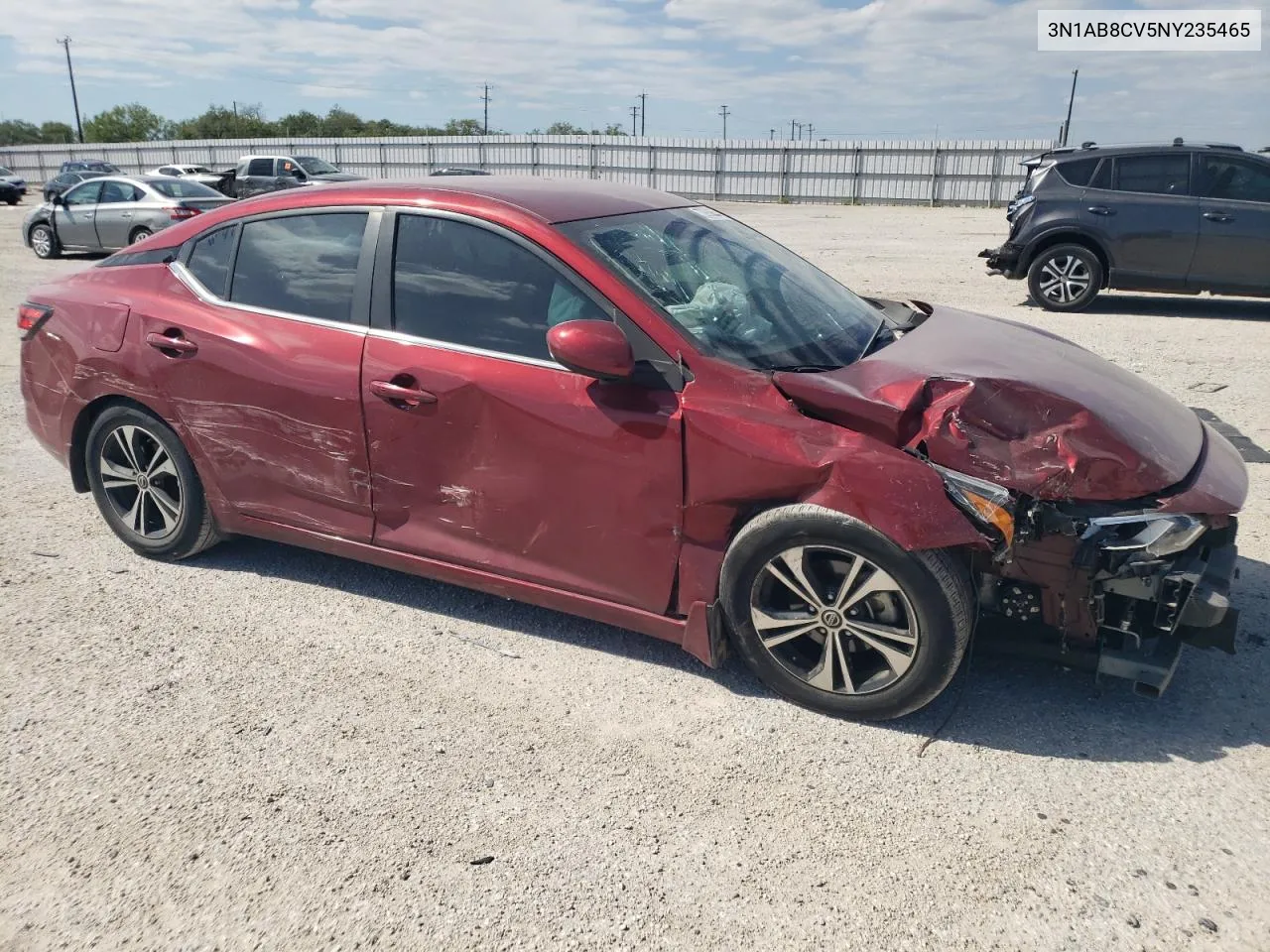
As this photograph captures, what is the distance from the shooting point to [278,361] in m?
3.78

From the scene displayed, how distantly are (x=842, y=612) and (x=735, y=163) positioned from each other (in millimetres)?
34666

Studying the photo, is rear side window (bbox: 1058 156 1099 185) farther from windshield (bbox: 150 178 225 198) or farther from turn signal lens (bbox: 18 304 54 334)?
windshield (bbox: 150 178 225 198)

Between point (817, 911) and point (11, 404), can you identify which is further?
point (11, 404)

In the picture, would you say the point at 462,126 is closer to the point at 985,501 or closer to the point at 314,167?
the point at 314,167

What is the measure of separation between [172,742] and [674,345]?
82.2 inches

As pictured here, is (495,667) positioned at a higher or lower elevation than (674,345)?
lower

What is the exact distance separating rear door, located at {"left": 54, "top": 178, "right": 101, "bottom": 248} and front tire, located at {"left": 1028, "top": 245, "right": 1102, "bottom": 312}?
1506 centimetres

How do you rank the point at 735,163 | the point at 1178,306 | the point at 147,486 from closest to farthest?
the point at 147,486, the point at 1178,306, the point at 735,163

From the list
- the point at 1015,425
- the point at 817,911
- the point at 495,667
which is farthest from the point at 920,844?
the point at 495,667

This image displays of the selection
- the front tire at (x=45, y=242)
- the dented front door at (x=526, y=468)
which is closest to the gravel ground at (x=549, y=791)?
the dented front door at (x=526, y=468)

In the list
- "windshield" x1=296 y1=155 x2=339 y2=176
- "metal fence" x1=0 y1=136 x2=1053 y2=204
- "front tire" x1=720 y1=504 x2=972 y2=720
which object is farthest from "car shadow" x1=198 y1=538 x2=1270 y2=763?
"metal fence" x1=0 y1=136 x2=1053 y2=204

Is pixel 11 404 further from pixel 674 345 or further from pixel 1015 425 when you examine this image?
pixel 1015 425

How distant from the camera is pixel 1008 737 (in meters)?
3.10

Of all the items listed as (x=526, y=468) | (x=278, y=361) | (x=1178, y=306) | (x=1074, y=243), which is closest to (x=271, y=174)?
(x=1074, y=243)
